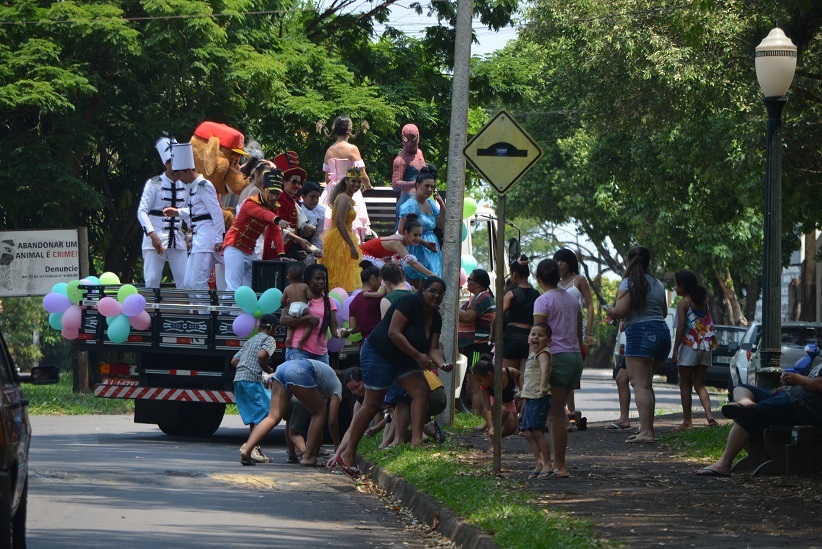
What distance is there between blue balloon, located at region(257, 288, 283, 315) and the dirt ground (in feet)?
8.87

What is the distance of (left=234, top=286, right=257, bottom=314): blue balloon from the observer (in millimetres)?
15172

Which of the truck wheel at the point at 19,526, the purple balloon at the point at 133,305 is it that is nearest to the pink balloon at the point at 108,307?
the purple balloon at the point at 133,305

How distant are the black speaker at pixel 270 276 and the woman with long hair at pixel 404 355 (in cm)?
281

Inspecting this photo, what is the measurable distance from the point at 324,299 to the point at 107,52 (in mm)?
13954

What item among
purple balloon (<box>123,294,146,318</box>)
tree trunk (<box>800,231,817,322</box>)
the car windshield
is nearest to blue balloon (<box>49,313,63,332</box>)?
purple balloon (<box>123,294,146,318</box>)

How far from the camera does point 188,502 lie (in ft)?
35.6

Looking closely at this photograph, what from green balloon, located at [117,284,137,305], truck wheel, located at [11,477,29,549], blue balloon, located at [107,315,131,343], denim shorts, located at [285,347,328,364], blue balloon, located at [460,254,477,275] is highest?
blue balloon, located at [460,254,477,275]

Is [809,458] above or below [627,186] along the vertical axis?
below

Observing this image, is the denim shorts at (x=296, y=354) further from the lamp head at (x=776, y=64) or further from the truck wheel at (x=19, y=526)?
the truck wheel at (x=19, y=526)

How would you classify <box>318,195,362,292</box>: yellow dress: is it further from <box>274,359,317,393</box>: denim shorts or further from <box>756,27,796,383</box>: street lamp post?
<box>756,27,796,383</box>: street lamp post

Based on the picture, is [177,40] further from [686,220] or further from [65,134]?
[686,220]

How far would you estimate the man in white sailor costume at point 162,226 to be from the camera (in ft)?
54.5

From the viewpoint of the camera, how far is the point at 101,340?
16062mm

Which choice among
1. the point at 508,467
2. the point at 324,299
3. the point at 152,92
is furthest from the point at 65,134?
the point at 508,467
